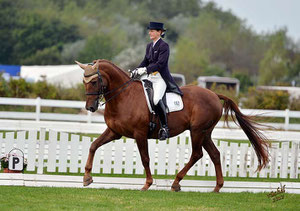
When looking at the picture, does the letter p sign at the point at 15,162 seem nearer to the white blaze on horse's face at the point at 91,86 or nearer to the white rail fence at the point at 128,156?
the white rail fence at the point at 128,156

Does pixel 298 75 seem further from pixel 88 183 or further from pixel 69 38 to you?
pixel 88 183

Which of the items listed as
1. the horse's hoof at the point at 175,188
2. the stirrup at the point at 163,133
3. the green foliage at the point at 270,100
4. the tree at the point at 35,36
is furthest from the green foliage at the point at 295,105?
the tree at the point at 35,36

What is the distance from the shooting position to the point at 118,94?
9.08m

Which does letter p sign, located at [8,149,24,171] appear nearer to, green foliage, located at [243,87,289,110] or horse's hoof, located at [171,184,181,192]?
horse's hoof, located at [171,184,181,192]

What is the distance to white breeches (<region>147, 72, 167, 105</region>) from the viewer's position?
30.1 ft

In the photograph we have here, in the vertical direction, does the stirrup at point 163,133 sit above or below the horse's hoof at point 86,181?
above

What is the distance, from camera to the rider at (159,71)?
9.18m

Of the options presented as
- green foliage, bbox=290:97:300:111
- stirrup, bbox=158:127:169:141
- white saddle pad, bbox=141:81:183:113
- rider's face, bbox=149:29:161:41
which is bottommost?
green foliage, bbox=290:97:300:111

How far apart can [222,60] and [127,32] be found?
63.6 feet

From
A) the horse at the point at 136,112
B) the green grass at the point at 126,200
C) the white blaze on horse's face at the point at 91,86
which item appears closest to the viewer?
the green grass at the point at 126,200

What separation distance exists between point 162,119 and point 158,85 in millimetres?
578

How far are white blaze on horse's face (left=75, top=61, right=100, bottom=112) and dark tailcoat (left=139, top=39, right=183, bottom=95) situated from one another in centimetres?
95

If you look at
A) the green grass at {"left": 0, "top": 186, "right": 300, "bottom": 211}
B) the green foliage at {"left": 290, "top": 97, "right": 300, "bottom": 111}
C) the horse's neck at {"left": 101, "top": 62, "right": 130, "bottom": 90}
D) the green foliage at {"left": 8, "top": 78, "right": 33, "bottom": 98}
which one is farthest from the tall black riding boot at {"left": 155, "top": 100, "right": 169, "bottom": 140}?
the green foliage at {"left": 290, "top": 97, "right": 300, "bottom": 111}

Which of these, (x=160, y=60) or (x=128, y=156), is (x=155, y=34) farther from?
(x=128, y=156)
